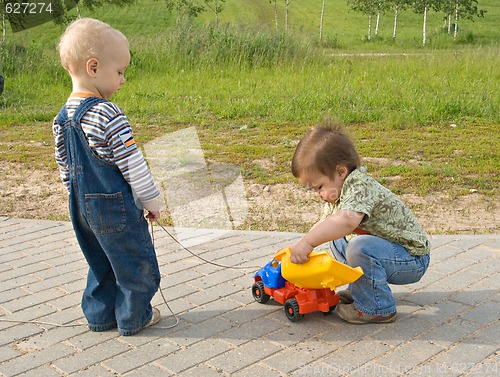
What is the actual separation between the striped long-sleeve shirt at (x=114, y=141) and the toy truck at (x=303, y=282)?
0.85 metres

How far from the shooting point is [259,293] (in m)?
3.88

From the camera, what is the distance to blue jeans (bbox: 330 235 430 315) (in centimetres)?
349

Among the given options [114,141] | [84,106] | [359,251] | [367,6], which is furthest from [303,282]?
[367,6]

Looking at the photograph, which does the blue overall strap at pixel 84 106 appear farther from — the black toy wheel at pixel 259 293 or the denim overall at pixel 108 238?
the black toy wheel at pixel 259 293

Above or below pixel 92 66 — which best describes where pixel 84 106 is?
below

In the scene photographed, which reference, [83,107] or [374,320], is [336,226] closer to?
Answer: [374,320]

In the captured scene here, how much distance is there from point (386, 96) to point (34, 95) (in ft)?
19.6

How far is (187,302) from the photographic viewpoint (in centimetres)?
395

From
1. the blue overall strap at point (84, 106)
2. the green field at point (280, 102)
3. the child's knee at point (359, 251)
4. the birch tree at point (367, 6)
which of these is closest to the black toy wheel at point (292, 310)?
the child's knee at point (359, 251)

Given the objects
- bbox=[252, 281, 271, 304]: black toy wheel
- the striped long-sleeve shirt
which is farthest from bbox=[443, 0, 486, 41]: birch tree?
the striped long-sleeve shirt

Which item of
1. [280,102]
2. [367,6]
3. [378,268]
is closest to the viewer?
[378,268]

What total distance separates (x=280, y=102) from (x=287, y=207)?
4.52 m

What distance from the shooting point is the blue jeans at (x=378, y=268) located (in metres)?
3.49

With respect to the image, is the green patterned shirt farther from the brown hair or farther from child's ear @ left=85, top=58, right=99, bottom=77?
child's ear @ left=85, top=58, right=99, bottom=77
